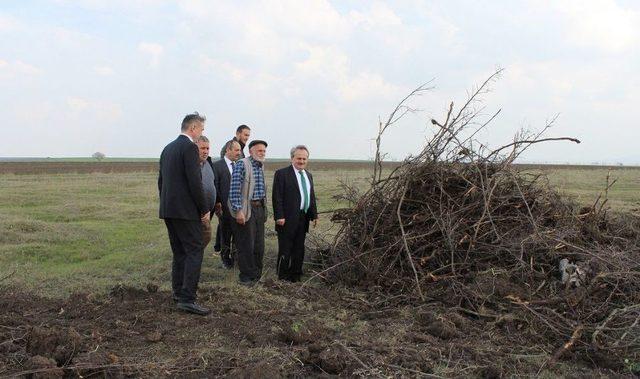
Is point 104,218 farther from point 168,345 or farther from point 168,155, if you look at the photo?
point 168,345

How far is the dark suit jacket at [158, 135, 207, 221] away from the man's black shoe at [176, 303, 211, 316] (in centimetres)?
84

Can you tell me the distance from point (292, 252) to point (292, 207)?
622 mm

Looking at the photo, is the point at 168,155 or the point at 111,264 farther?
the point at 111,264

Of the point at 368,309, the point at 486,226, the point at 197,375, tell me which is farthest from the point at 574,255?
the point at 197,375

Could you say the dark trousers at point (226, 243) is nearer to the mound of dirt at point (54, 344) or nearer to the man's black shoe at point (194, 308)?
the man's black shoe at point (194, 308)

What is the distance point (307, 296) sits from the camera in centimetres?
576

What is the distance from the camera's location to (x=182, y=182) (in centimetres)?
494

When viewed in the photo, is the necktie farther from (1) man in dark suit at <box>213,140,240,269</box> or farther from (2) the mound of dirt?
(2) the mound of dirt

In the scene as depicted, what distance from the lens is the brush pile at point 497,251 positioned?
4.70 meters

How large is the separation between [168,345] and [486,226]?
402cm

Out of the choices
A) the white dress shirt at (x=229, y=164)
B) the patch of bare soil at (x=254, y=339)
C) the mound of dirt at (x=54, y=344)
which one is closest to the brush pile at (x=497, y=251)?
the patch of bare soil at (x=254, y=339)

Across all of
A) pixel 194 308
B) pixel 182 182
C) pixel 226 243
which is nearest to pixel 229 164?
pixel 226 243

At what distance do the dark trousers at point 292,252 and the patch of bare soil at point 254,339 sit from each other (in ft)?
3.53

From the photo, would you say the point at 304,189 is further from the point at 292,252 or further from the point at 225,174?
the point at 225,174
